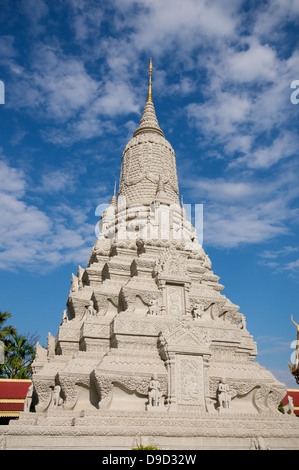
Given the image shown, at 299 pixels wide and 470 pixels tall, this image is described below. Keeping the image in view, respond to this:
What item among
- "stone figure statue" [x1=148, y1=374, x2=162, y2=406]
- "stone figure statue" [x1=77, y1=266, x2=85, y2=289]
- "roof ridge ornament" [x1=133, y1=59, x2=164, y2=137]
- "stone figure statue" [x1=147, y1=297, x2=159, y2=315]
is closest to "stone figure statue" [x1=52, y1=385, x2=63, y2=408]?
"stone figure statue" [x1=148, y1=374, x2=162, y2=406]

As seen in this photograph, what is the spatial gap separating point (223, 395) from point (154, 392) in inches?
99.3

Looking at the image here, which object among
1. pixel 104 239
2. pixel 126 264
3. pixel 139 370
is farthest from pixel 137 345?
pixel 104 239

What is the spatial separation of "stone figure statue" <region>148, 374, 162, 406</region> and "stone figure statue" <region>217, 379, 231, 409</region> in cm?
218

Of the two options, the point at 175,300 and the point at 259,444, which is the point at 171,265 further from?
the point at 259,444

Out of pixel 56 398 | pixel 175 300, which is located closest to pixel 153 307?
pixel 175 300

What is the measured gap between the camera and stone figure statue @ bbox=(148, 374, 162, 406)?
12469mm

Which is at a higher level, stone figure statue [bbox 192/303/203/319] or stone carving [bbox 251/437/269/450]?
stone figure statue [bbox 192/303/203/319]

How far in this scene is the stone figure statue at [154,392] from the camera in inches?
491

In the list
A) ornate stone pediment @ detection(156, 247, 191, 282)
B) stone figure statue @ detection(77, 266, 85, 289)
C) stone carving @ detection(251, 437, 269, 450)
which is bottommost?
stone carving @ detection(251, 437, 269, 450)

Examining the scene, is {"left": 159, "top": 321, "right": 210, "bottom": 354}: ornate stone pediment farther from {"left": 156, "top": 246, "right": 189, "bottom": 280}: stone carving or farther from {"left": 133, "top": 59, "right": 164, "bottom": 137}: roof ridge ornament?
{"left": 133, "top": 59, "right": 164, "bottom": 137}: roof ridge ornament

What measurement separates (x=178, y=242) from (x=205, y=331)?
204 inches
